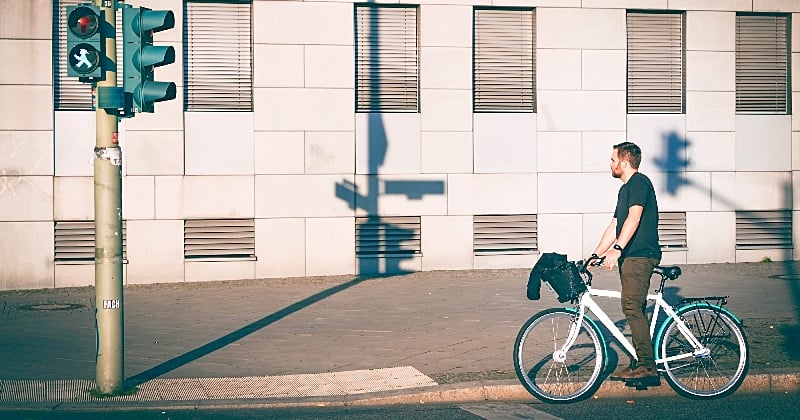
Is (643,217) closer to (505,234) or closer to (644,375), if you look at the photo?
(644,375)

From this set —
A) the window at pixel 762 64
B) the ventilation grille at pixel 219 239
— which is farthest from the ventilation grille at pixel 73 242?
the window at pixel 762 64

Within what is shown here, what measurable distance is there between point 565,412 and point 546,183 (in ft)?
32.8

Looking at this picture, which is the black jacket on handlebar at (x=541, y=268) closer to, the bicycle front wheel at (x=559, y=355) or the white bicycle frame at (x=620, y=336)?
the bicycle front wheel at (x=559, y=355)

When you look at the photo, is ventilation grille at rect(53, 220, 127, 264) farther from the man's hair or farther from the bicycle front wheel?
the man's hair

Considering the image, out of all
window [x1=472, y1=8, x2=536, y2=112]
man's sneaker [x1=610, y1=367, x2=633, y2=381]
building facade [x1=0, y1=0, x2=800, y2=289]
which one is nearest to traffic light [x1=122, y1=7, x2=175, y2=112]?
man's sneaker [x1=610, y1=367, x2=633, y2=381]

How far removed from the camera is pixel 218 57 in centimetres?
1662

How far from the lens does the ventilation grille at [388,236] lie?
56.1ft

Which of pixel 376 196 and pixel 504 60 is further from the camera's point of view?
pixel 504 60

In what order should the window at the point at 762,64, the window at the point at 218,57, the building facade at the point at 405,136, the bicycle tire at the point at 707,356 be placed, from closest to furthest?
the bicycle tire at the point at 707,356, the building facade at the point at 405,136, the window at the point at 218,57, the window at the point at 762,64

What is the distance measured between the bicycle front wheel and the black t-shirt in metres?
0.73

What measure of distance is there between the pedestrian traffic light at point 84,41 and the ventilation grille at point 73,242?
842 centimetres

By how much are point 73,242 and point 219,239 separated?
2303mm

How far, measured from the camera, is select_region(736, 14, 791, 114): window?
60.6 feet

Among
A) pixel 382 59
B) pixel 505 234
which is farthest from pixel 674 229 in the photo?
pixel 382 59
